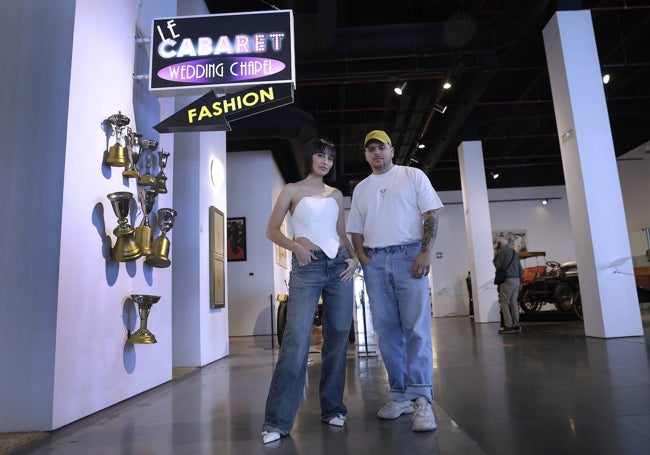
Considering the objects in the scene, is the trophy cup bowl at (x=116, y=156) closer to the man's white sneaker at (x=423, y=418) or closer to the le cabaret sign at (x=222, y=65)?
the le cabaret sign at (x=222, y=65)

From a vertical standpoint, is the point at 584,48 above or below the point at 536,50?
below

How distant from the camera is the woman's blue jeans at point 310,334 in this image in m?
2.15

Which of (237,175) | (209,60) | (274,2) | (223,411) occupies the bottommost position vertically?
(223,411)

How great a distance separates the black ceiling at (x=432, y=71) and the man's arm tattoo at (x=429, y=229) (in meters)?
3.64

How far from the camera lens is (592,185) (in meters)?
5.79

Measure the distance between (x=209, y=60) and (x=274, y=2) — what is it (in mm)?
3309

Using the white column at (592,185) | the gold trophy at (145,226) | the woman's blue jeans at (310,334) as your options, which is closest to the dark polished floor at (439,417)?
the woman's blue jeans at (310,334)

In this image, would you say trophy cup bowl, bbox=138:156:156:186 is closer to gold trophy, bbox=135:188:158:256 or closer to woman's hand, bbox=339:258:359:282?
gold trophy, bbox=135:188:158:256

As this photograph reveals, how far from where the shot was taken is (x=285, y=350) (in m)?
2.19

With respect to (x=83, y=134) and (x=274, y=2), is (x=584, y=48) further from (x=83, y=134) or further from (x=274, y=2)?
(x=83, y=134)

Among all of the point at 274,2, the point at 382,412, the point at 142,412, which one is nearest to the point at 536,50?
the point at 274,2

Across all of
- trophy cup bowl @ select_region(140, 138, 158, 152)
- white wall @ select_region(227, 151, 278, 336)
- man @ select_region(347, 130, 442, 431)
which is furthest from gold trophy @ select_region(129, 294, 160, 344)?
white wall @ select_region(227, 151, 278, 336)

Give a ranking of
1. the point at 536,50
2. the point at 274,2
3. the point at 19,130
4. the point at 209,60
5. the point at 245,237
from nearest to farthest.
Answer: the point at 19,130 < the point at 209,60 < the point at 274,2 < the point at 536,50 < the point at 245,237

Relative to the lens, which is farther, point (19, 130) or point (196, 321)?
point (196, 321)
